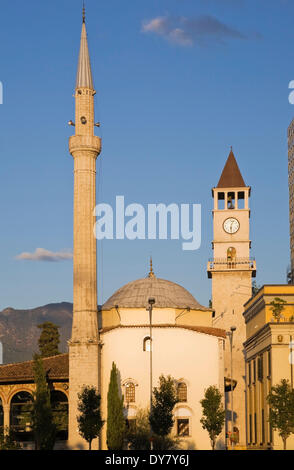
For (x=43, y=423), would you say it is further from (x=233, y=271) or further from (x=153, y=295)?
(x=233, y=271)

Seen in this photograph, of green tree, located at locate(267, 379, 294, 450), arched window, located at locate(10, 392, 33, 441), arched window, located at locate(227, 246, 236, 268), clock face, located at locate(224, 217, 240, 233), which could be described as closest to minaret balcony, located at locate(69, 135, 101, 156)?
arched window, located at locate(10, 392, 33, 441)

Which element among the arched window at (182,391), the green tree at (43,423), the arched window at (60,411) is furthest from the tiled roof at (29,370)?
the arched window at (182,391)

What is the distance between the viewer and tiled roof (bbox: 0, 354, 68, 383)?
70.1 m

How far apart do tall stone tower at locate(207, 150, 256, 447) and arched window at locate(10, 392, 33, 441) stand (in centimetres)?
2249

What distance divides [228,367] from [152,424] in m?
28.1

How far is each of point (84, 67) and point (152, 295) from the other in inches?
800

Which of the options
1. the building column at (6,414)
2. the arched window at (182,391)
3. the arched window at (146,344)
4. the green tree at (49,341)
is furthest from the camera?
the green tree at (49,341)

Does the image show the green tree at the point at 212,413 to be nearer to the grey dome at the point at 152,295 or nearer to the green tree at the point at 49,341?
the grey dome at the point at 152,295

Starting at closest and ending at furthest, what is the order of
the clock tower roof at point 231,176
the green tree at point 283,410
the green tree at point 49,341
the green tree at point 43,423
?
the green tree at point 283,410, the green tree at point 43,423, the clock tower roof at point 231,176, the green tree at point 49,341

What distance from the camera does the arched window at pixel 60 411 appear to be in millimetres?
68625

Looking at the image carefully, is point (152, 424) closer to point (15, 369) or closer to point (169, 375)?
point (169, 375)

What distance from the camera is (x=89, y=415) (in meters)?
62.2

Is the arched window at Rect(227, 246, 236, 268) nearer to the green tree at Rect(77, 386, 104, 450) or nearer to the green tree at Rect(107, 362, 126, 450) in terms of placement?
the green tree at Rect(107, 362, 126, 450)

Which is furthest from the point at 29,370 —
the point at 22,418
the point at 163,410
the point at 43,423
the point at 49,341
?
the point at 49,341
